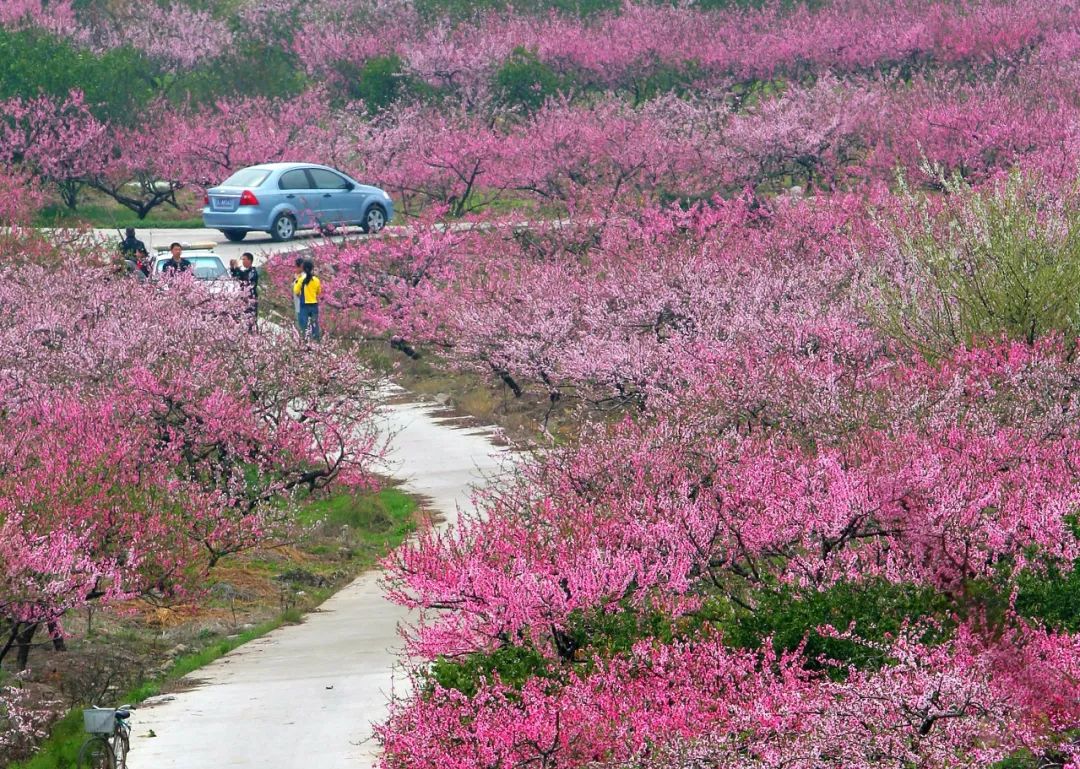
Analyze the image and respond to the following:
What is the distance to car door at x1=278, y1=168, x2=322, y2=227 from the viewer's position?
37.2m

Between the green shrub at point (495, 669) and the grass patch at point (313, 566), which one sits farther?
the grass patch at point (313, 566)

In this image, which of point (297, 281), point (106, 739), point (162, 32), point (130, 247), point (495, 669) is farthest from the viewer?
point (162, 32)

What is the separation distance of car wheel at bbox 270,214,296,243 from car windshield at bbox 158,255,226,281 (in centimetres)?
587

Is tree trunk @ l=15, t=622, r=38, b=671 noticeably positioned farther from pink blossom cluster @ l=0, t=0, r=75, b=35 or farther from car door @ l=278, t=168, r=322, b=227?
pink blossom cluster @ l=0, t=0, r=75, b=35

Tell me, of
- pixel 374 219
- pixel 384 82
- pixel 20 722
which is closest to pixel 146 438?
pixel 20 722

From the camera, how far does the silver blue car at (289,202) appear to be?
3660cm

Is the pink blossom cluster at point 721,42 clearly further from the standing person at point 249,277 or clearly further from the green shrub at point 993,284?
the green shrub at point 993,284

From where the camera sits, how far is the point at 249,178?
37.2m

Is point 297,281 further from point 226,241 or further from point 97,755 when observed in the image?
point 97,755

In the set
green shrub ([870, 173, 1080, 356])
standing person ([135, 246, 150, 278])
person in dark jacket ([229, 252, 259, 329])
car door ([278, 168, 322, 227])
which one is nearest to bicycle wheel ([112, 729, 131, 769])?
green shrub ([870, 173, 1080, 356])

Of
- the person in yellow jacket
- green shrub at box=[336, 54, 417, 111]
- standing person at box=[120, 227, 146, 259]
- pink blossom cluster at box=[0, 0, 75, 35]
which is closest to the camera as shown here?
the person in yellow jacket

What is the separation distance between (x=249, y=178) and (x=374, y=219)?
2.92 m

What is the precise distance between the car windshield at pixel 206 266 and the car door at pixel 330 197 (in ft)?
21.6

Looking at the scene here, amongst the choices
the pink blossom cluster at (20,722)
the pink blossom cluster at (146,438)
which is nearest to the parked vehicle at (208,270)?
the pink blossom cluster at (146,438)
